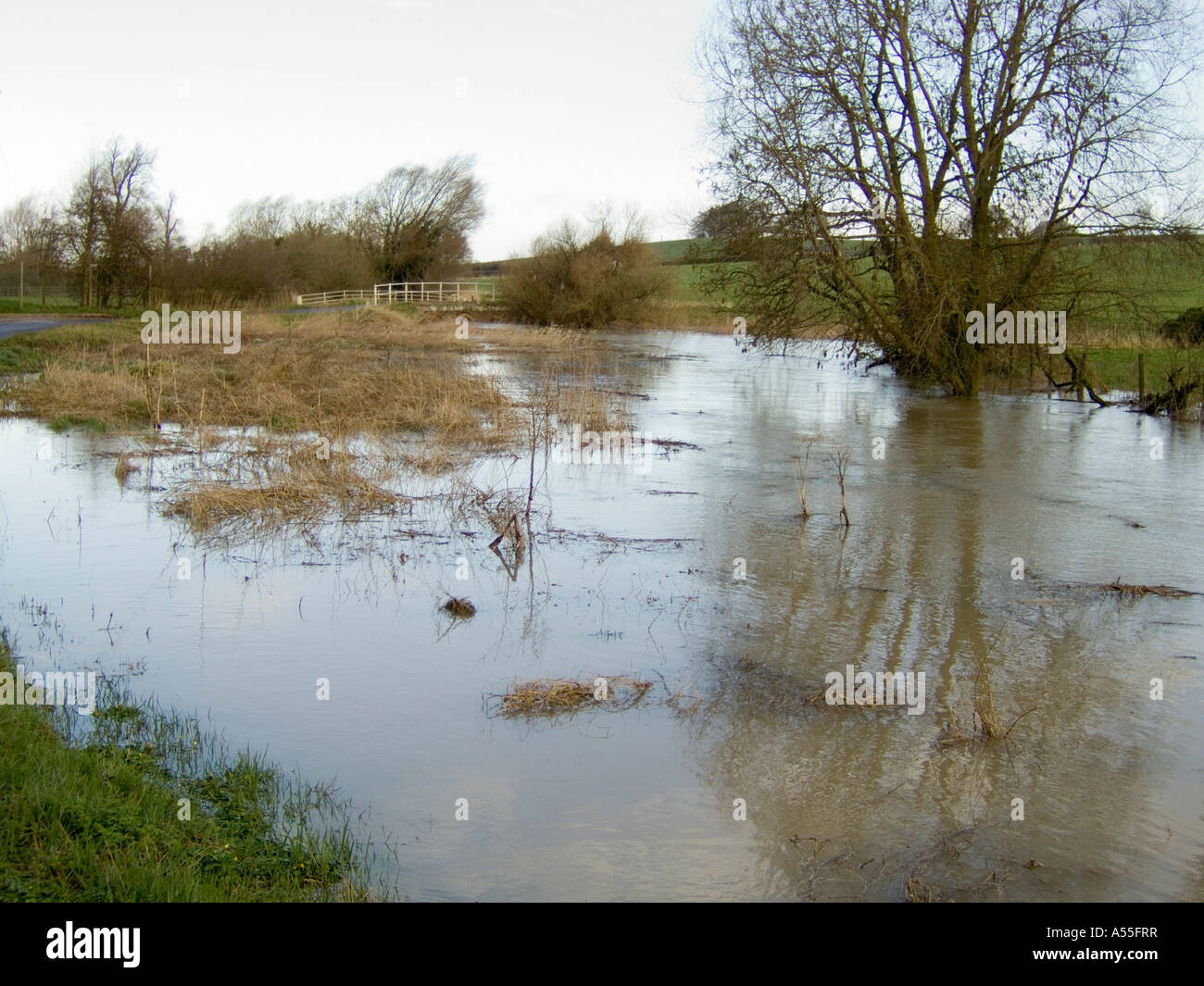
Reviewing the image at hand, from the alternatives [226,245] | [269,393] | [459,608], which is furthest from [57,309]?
[459,608]

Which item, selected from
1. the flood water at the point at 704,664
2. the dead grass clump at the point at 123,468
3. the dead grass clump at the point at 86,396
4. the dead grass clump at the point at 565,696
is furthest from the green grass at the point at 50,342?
the dead grass clump at the point at 565,696

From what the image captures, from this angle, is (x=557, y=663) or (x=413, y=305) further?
(x=413, y=305)

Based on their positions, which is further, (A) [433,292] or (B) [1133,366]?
(A) [433,292]

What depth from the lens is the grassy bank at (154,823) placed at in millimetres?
4043

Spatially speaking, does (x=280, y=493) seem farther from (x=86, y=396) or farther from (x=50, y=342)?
(x=50, y=342)

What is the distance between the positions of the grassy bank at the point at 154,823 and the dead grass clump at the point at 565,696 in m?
1.43

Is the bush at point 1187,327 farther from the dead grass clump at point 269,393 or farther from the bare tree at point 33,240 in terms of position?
the bare tree at point 33,240

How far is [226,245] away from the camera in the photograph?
48562 mm

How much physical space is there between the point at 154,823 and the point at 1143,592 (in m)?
7.32

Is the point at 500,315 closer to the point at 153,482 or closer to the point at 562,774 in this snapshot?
the point at 153,482

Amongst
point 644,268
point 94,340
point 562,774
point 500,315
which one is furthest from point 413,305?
point 562,774
